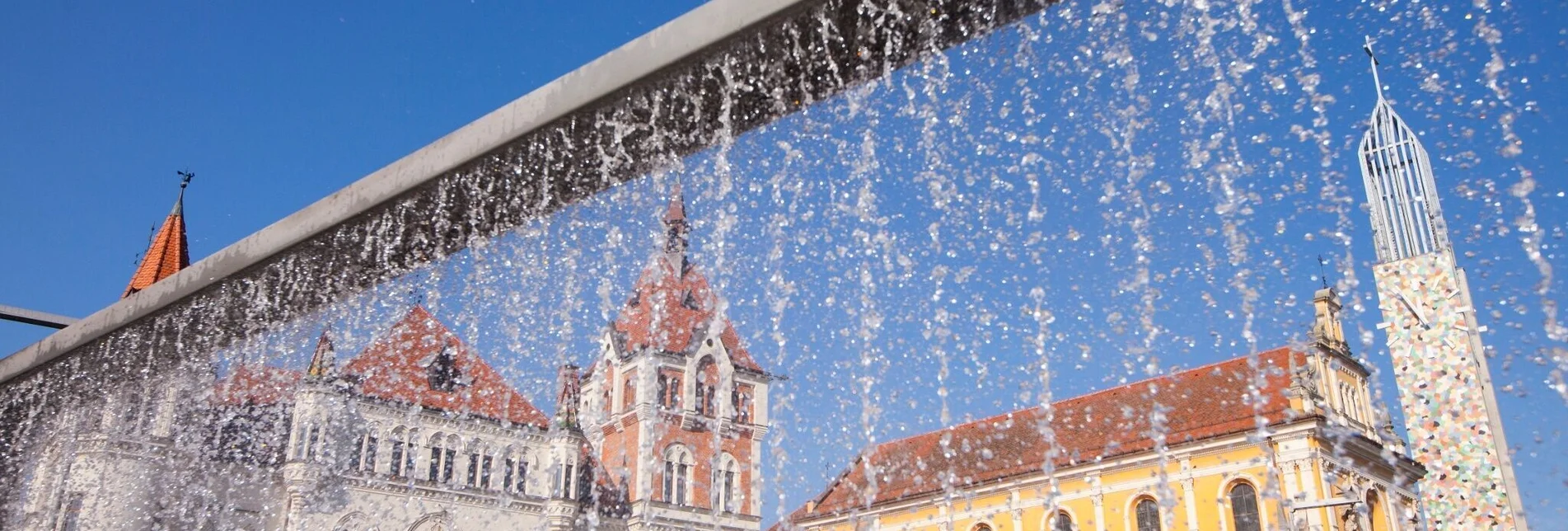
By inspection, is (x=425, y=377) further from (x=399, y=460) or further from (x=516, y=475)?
(x=516, y=475)

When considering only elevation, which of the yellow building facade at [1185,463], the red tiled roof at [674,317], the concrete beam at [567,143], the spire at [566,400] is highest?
the red tiled roof at [674,317]

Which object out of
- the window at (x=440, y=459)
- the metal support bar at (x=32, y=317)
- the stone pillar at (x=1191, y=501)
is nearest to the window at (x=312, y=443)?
the window at (x=440, y=459)

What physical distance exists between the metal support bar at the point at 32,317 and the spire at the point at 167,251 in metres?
35.4

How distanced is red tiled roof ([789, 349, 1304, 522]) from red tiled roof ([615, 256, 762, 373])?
9.70 metres

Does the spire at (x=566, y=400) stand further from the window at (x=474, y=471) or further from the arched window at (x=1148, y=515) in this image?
the arched window at (x=1148, y=515)

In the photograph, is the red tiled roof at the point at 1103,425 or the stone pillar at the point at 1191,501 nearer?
the stone pillar at the point at 1191,501

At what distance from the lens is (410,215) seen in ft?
10.0

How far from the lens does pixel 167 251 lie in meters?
38.1

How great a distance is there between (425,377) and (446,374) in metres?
1.60

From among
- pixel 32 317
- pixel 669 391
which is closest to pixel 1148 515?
pixel 669 391

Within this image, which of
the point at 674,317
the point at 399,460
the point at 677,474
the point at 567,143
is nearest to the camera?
the point at 567,143

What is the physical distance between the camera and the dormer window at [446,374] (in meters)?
34.6

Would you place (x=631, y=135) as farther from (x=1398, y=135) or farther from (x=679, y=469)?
(x=1398, y=135)

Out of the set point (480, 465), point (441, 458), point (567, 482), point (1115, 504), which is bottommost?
point (1115, 504)
